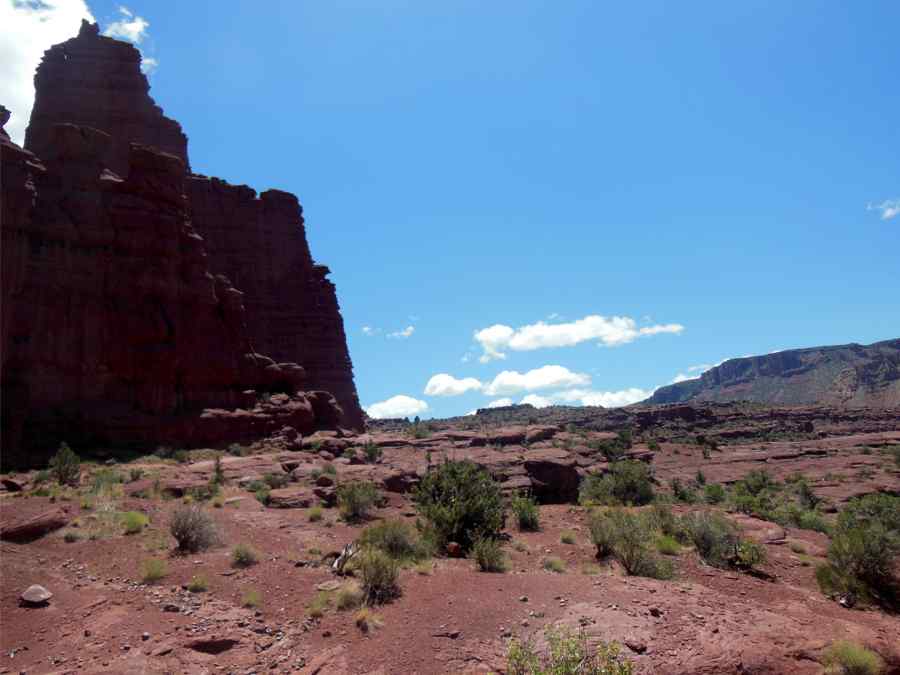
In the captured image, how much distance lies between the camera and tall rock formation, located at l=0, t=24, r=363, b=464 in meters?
26.7

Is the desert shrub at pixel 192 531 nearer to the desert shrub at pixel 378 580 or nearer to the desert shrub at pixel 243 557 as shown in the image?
the desert shrub at pixel 243 557

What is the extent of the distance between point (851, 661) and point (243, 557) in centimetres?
944

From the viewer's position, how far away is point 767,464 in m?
37.5

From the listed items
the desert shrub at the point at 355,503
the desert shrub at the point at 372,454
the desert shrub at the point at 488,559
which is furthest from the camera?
the desert shrub at the point at 372,454

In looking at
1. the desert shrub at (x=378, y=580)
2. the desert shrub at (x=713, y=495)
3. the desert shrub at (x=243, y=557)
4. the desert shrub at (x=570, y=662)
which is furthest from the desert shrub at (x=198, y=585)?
the desert shrub at (x=713, y=495)

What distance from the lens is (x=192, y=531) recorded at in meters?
11.8

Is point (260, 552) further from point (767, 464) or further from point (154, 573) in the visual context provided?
point (767, 464)

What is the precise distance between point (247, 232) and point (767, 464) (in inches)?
1658

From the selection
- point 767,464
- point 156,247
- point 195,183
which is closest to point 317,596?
point 156,247

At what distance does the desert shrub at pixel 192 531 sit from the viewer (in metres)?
11.7

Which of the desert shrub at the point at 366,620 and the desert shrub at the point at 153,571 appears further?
the desert shrub at the point at 153,571

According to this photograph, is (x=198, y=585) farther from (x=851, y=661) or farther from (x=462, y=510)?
(x=851, y=661)

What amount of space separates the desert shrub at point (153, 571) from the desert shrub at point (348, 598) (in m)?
3.34

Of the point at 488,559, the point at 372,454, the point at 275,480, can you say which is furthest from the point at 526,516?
the point at 372,454
